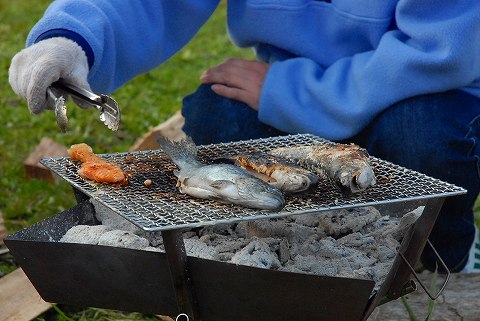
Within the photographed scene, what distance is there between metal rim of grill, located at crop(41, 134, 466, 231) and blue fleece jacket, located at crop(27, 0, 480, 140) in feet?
1.55

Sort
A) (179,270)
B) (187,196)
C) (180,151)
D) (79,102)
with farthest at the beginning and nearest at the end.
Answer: (79,102) < (180,151) < (187,196) < (179,270)

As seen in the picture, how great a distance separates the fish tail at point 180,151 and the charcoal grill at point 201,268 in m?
0.06

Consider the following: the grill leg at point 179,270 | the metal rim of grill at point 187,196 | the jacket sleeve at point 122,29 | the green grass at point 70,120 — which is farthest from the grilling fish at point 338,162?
the green grass at point 70,120

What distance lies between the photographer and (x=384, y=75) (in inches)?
107

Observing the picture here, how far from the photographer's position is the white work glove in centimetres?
219

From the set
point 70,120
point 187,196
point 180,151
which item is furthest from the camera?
point 70,120

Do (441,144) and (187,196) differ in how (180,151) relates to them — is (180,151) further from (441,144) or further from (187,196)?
(441,144)

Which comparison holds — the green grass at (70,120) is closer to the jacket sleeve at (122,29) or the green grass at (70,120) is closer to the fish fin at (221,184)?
the jacket sleeve at (122,29)

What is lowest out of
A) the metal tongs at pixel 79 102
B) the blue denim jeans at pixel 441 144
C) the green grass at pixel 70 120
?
the green grass at pixel 70 120

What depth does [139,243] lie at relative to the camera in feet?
6.77

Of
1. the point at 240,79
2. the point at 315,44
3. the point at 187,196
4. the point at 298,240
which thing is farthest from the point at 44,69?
the point at 315,44

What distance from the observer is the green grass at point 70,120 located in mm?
3568

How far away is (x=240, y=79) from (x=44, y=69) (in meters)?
1.04

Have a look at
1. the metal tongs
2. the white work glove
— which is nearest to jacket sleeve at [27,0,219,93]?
the white work glove
